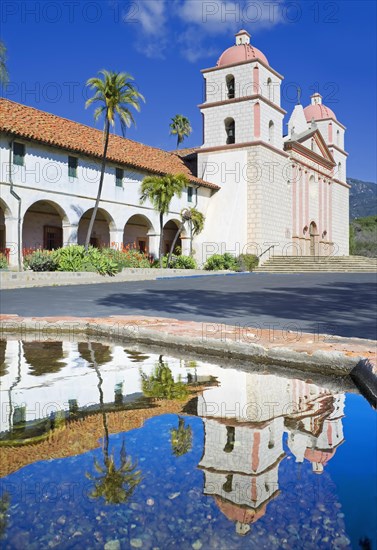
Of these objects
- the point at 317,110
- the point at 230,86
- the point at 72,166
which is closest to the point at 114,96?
the point at 72,166

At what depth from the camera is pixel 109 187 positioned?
86.8ft

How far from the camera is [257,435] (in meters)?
2.81

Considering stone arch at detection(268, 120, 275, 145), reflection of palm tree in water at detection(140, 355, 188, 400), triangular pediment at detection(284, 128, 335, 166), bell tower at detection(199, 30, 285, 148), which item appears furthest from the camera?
triangular pediment at detection(284, 128, 335, 166)

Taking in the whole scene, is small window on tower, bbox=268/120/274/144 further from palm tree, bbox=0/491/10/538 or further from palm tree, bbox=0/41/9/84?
palm tree, bbox=0/491/10/538

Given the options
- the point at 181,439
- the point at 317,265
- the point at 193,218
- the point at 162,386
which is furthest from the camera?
the point at 317,265

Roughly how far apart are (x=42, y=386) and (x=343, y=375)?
2.55 metres

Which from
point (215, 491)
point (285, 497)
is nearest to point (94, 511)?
point (215, 491)

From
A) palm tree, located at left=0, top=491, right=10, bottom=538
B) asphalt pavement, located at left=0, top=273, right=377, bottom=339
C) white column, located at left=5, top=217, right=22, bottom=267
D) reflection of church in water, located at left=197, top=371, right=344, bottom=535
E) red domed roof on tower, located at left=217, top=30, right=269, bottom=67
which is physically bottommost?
reflection of church in water, located at left=197, top=371, right=344, bottom=535

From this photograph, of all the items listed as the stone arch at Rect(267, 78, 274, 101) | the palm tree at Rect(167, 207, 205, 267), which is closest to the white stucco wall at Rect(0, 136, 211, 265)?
the palm tree at Rect(167, 207, 205, 267)

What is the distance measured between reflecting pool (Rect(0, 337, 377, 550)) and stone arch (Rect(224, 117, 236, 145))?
3268cm

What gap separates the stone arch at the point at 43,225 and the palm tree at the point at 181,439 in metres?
21.9

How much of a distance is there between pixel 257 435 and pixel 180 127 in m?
54.4

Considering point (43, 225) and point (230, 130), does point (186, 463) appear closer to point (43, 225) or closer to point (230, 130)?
point (43, 225)

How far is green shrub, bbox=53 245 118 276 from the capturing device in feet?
69.2
